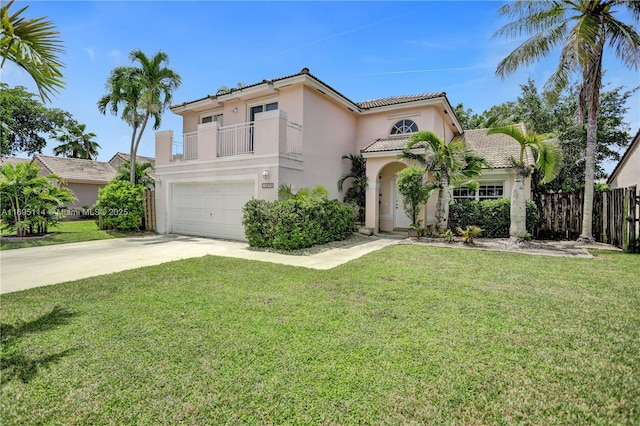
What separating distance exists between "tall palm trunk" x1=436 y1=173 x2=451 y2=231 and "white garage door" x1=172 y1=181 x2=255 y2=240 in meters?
7.77

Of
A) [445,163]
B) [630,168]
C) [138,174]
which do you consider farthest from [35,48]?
[630,168]

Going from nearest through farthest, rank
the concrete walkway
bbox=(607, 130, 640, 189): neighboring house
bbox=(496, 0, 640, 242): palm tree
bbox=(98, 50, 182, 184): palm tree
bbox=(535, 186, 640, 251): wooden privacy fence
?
1. the concrete walkway
2. bbox=(535, 186, 640, 251): wooden privacy fence
3. bbox=(496, 0, 640, 242): palm tree
4. bbox=(607, 130, 640, 189): neighboring house
5. bbox=(98, 50, 182, 184): palm tree

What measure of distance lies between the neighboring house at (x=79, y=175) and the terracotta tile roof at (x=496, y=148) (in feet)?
93.8

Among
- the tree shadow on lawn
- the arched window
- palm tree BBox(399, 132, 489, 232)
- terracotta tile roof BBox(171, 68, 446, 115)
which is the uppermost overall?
terracotta tile roof BBox(171, 68, 446, 115)

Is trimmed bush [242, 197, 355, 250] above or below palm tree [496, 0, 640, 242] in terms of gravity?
below

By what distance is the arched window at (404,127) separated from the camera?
15508mm

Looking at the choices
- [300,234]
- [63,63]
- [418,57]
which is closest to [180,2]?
[63,63]

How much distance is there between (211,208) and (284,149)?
4.74m

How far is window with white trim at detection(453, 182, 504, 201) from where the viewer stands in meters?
14.6

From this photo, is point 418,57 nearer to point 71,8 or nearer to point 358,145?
point 358,145

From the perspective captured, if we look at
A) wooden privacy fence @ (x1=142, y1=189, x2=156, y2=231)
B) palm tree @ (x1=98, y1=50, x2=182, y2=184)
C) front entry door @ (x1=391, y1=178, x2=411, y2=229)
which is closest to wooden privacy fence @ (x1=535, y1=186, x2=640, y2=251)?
front entry door @ (x1=391, y1=178, x2=411, y2=229)

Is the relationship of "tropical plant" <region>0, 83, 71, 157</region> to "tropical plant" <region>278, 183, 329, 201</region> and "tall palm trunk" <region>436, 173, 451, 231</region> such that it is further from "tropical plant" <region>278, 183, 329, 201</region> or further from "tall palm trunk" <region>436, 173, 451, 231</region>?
"tall palm trunk" <region>436, 173, 451, 231</region>

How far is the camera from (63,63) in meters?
4.59

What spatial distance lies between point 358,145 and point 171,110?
10647mm
